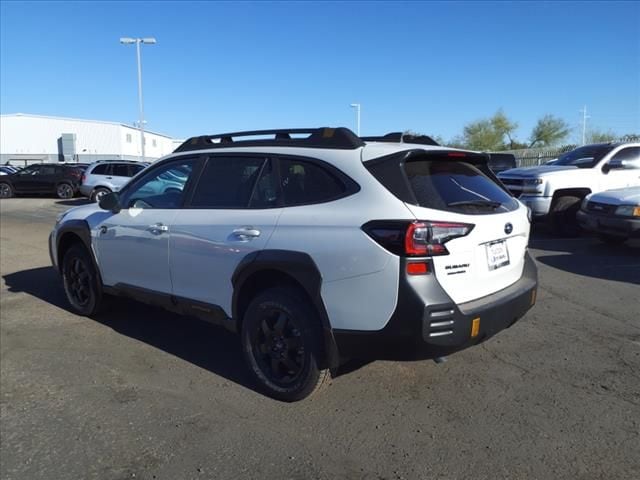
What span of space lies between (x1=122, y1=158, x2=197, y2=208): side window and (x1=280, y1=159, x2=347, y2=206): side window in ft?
3.58

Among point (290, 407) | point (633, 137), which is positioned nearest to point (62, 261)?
point (290, 407)

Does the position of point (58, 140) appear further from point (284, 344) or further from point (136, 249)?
point (284, 344)

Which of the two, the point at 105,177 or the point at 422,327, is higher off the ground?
the point at 105,177

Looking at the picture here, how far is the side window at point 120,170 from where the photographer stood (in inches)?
775

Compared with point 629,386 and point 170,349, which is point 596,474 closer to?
point 629,386

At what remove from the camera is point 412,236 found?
2.87 meters

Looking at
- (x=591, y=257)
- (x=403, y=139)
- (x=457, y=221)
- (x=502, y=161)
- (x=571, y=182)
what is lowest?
(x=591, y=257)

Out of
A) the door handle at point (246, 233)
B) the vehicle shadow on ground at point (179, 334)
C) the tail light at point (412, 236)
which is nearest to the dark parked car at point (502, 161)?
the vehicle shadow on ground at point (179, 334)

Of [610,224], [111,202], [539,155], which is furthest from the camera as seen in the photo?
[539,155]

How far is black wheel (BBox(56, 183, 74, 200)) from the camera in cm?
2252

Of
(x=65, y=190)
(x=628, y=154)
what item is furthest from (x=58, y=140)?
(x=628, y=154)

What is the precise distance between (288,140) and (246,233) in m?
0.76

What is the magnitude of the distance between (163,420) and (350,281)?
154cm

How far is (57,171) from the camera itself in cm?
2273
